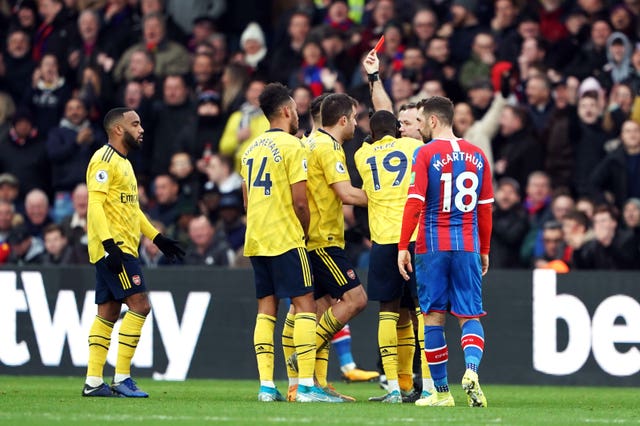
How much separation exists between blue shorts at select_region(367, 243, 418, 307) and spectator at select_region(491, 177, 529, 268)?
4.78 metres

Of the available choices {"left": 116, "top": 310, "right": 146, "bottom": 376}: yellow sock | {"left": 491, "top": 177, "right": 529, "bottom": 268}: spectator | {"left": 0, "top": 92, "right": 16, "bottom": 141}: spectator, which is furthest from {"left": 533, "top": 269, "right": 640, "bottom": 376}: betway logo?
{"left": 0, "top": 92, "right": 16, "bottom": 141}: spectator

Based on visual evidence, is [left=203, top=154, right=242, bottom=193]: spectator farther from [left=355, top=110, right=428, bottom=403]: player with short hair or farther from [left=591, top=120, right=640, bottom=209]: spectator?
[left=355, top=110, right=428, bottom=403]: player with short hair

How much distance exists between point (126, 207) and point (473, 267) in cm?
321

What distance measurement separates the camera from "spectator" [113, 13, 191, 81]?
67.7 ft

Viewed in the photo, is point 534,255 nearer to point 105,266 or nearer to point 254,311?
point 254,311

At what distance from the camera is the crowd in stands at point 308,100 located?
17219mm

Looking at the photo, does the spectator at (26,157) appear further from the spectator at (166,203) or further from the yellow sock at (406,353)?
the yellow sock at (406,353)

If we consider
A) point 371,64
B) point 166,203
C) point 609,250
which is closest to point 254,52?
point 166,203

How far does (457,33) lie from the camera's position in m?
19.5

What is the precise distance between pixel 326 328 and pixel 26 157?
28.8ft

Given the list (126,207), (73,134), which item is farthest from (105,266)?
(73,134)

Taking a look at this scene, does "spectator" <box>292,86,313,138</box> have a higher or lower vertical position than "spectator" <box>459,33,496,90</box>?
lower

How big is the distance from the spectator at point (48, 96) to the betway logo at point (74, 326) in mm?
4405

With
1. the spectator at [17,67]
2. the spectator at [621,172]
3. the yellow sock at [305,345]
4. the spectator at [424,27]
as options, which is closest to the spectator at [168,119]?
the spectator at [17,67]
